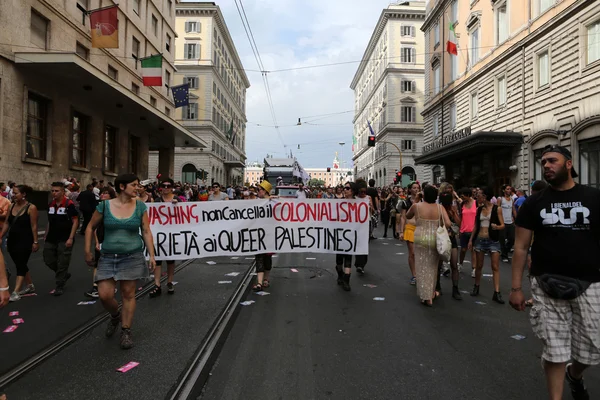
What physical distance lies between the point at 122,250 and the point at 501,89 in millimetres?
26211

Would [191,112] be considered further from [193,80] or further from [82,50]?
[82,50]

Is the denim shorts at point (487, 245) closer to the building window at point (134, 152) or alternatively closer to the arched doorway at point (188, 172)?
the building window at point (134, 152)

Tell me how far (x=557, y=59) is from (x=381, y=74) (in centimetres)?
4495

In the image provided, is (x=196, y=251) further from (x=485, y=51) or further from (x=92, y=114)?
(x=485, y=51)

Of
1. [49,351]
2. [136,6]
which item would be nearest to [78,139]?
[136,6]

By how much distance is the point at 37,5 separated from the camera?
17234 millimetres

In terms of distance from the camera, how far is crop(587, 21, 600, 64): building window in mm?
16469

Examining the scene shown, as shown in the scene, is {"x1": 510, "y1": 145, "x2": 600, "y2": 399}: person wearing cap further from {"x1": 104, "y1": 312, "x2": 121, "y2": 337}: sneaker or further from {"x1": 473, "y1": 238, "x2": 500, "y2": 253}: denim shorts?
{"x1": 104, "y1": 312, "x2": 121, "y2": 337}: sneaker

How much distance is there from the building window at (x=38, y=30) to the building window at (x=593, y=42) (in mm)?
22840

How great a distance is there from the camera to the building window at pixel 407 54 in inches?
2297

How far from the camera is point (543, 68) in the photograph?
67.8ft

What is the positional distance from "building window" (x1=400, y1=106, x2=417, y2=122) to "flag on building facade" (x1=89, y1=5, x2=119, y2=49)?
156 ft

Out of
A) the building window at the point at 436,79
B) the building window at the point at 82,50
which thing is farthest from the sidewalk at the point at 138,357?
the building window at the point at 436,79

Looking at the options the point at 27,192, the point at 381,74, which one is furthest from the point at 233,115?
the point at 27,192
